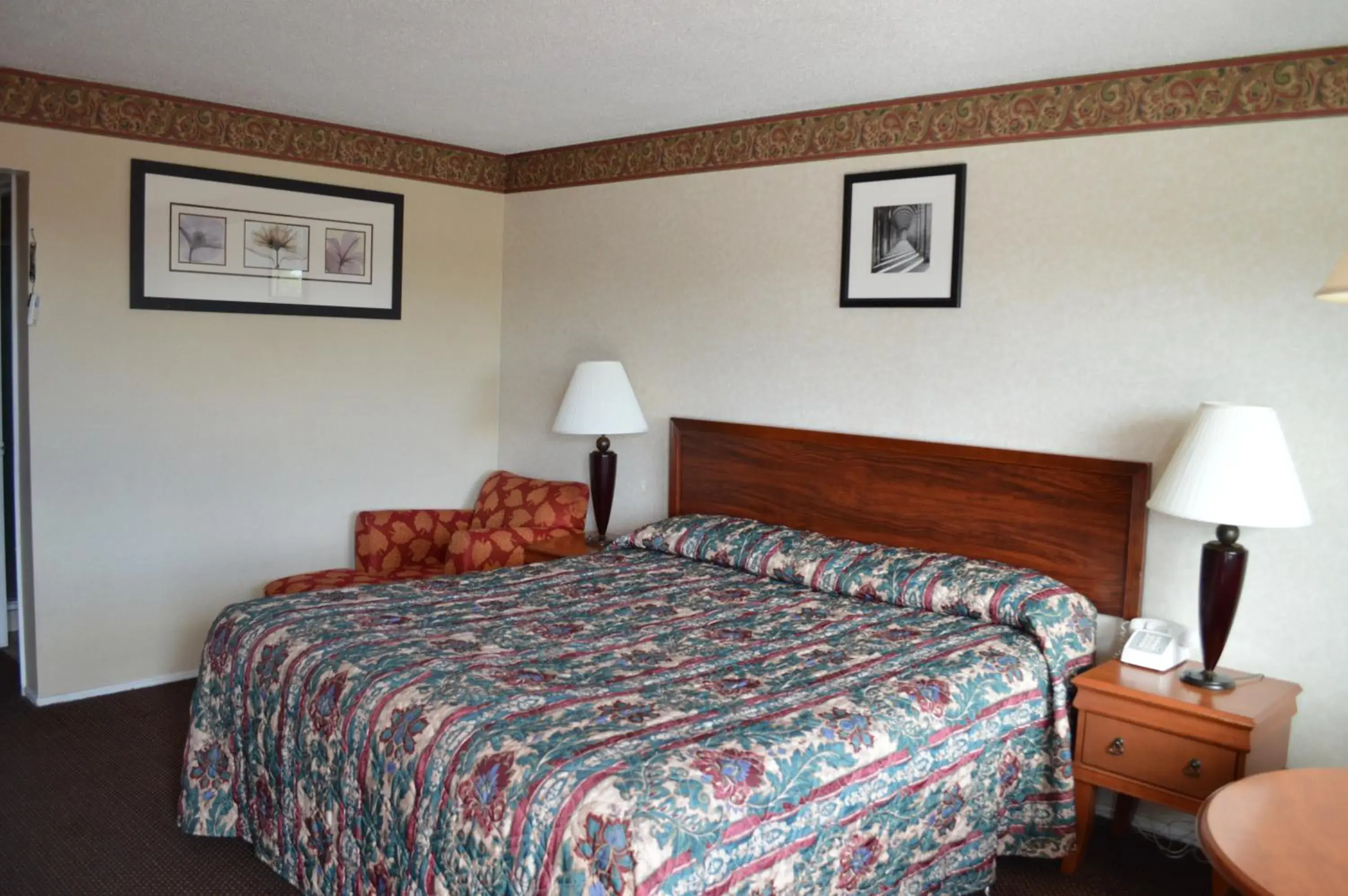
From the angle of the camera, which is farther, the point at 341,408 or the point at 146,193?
the point at 341,408

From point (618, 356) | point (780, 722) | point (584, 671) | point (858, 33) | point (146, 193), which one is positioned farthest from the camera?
point (618, 356)

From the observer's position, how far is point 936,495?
3.43 metres

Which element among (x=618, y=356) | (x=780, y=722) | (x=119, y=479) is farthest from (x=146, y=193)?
(x=780, y=722)

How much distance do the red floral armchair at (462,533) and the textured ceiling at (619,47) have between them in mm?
1593

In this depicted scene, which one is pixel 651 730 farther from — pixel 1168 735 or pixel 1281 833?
pixel 1168 735

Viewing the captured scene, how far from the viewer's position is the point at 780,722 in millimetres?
2109

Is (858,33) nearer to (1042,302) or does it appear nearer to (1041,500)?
(1042,302)

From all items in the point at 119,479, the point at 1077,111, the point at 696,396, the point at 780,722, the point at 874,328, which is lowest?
the point at 780,722

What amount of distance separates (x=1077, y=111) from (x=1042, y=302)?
564 mm

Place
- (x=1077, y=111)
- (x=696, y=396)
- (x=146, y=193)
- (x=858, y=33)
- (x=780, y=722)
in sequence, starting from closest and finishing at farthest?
(x=780, y=722) → (x=858, y=33) → (x=1077, y=111) → (x=146, y=193) → (x=696, y=396)

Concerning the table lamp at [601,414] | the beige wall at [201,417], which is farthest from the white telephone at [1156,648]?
the beige wall at [201,417]

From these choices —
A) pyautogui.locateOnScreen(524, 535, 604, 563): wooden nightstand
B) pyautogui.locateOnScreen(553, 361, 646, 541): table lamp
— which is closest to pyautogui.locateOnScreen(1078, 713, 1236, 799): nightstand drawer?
pyautogui.locateOnScreen(524, 535, 604, 563): wooden nightstand

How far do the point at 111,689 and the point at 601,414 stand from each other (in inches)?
83.9

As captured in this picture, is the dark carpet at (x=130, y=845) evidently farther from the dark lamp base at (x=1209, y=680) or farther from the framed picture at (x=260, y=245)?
the framed picture at (x=260, y=245)
